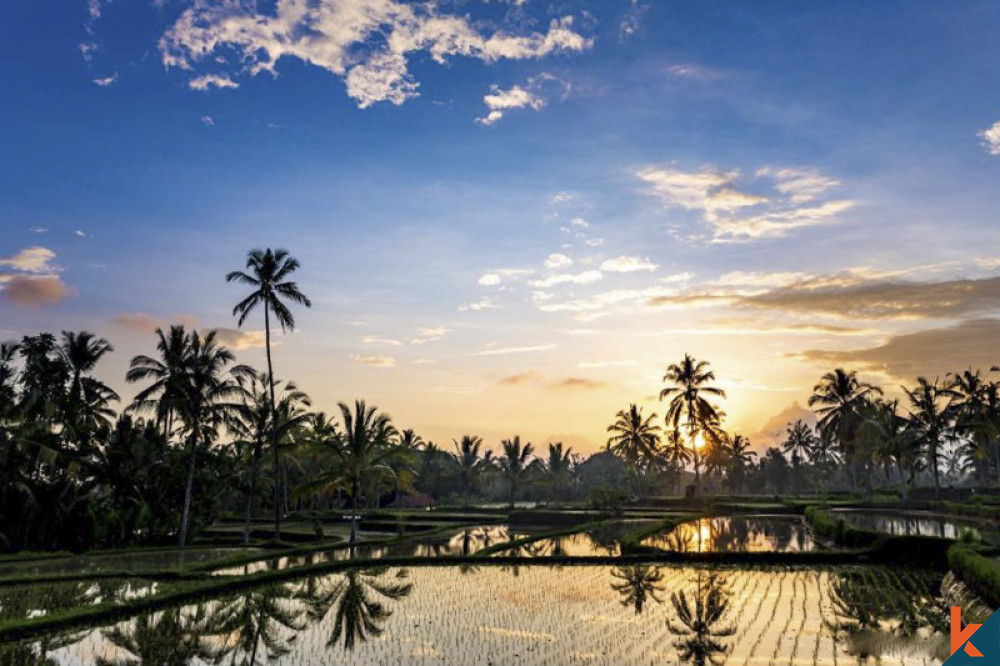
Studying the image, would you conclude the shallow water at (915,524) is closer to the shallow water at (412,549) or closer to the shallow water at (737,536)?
the shallow water at (737,536)

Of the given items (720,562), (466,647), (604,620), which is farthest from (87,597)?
(720,562)

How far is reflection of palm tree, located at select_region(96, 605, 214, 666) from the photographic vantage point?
13438 mm

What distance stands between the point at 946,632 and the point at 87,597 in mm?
22363

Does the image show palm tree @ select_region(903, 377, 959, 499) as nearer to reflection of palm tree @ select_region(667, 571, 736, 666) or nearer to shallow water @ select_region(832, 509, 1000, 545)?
shallow water @ select_region(832, 509, 1000, 545)

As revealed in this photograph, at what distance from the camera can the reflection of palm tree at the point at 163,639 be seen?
13.4m

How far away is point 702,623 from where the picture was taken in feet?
52.6

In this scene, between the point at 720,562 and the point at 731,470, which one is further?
the point at 731,470

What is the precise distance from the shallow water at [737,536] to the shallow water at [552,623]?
25.1ft

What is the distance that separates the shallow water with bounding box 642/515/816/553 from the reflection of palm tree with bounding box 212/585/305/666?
55.5 ft

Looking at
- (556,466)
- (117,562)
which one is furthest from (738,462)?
(117,562)

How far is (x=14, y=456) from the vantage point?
31250 millimetres

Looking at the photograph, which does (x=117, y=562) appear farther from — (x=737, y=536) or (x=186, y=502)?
(x=737, y=536)

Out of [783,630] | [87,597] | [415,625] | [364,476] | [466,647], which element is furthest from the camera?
[364,476]

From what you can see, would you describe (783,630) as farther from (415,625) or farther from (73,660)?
(73,660)
